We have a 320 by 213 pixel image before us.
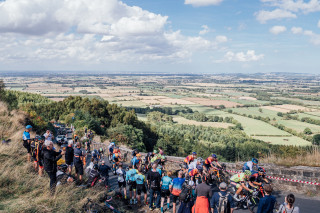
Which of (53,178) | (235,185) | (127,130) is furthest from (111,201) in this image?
(127,130)

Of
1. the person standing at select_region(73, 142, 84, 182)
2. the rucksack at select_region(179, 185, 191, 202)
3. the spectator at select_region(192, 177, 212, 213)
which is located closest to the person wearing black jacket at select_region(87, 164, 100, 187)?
the person standing at select_region(73, 142, 84, 182)

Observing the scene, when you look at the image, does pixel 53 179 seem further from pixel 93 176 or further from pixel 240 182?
pixel 240 182

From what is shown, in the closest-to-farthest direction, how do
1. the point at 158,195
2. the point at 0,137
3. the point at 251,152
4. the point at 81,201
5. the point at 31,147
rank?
the point at 81,201 < the point at 158,195 < the point at 31,147 < the point at 0,137 < the point at 251,152

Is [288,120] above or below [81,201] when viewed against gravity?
below

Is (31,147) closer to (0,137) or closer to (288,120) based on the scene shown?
(0,137)

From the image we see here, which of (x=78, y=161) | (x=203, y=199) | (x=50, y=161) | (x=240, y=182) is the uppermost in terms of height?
(x=50, y=161)

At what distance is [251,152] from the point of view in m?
34.0

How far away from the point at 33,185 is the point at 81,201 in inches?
75.2

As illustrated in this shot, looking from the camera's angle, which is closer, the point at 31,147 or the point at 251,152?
the point at 31,147

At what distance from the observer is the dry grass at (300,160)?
9.46 m

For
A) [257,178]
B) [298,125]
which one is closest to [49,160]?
[257,178]

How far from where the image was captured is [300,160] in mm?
9852

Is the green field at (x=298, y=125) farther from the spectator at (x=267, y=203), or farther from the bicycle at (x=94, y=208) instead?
the bicycle at (x=94, y=208)

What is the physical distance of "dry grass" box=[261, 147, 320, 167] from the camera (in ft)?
31.0
